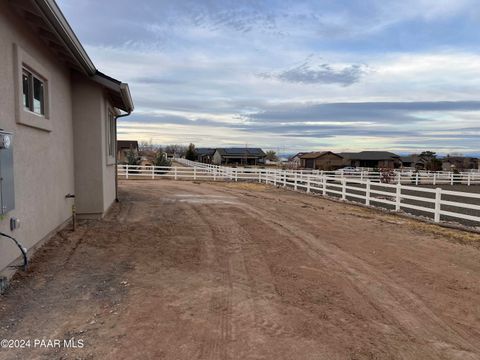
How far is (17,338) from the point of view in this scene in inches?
144

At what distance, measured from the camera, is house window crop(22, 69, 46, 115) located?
20.6 ft

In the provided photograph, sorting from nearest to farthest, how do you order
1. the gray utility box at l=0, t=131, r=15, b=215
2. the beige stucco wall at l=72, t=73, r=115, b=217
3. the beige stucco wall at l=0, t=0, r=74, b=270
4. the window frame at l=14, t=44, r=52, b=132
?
the gray utility box at l=0, t=131, r=15, b=215 < the beige stucco wall at l=0, t=0, r=74, b=270 < the window frame at l=14, t=44, r=52, b=132 < the beige stucco wall at l=72, t=73, r=115, b=217

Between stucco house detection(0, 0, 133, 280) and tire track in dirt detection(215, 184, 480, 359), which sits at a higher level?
stucco house detection(0, 0, 133, 280)

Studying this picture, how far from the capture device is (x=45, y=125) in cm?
685

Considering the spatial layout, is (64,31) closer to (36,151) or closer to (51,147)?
(36,151)

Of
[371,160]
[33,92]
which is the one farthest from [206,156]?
[33,92]

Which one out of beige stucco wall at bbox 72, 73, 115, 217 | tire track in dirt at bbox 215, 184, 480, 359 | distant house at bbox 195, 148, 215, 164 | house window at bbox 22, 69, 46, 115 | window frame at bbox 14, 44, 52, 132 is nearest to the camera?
tire track in dirt at bbox 215, 184, 480, 359

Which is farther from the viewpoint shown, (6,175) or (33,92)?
(33,92)

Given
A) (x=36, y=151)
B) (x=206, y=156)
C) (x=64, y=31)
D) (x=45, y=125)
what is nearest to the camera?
(x=64, y=31)

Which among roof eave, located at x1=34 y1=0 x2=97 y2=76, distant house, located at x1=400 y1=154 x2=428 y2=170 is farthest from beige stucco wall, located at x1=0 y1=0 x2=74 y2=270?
distant house, located at x1=400 y1=154 x2=428 y2=170

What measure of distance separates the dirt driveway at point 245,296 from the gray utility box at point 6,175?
3.29 ft

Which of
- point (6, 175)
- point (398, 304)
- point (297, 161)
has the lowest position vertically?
point (398, 304)

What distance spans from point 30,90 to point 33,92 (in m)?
0.12

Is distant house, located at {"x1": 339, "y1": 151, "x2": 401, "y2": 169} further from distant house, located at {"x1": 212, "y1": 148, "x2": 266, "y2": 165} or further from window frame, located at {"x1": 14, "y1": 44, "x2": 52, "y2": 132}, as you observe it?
window frame, located at {"x1": 14, "y1": 44, "x2": 52, "y2": 132}
